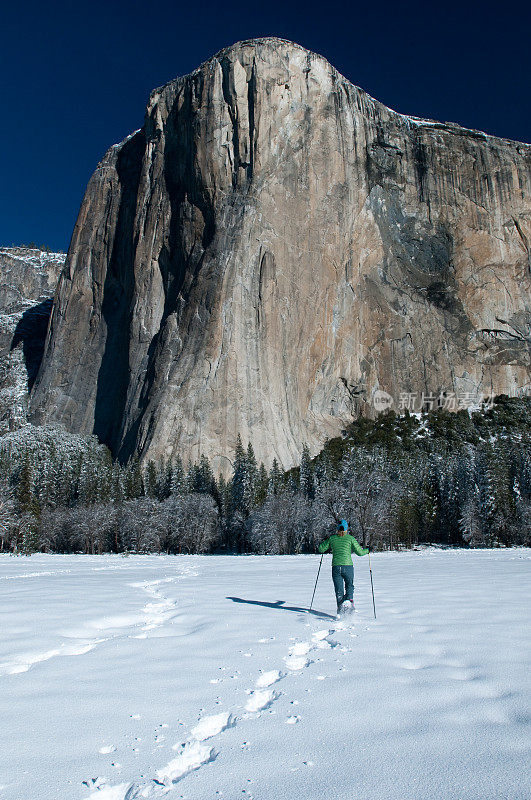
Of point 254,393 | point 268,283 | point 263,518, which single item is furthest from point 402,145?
point 263,518

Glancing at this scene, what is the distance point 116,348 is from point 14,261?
265ft

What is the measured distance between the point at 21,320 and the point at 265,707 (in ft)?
403

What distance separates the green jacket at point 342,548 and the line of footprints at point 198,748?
134 inches

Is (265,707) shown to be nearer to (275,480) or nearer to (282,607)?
(282,607)

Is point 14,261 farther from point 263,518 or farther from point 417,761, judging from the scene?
point 417,761

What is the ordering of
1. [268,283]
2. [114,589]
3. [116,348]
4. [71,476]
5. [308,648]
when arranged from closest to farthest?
1. [308,648]
2. [114,589]
3. [71,476]
4. [268,283]
5. [116,348]

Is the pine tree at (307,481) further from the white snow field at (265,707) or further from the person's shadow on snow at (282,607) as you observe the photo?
the white snow field at (265,707)

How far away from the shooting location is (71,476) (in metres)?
63.8

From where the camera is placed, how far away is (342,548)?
29.8 feet

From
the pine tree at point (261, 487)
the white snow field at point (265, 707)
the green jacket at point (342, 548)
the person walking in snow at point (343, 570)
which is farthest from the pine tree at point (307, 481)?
the white snow field at point (265, 707)

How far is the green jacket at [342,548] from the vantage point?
29.0 feet

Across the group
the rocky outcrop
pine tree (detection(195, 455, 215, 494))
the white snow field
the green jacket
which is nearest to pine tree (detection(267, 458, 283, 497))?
pine tree (detection(195, 455, 215, 494))

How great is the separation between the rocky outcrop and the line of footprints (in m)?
89.9

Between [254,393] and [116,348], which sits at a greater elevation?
[116,348]
